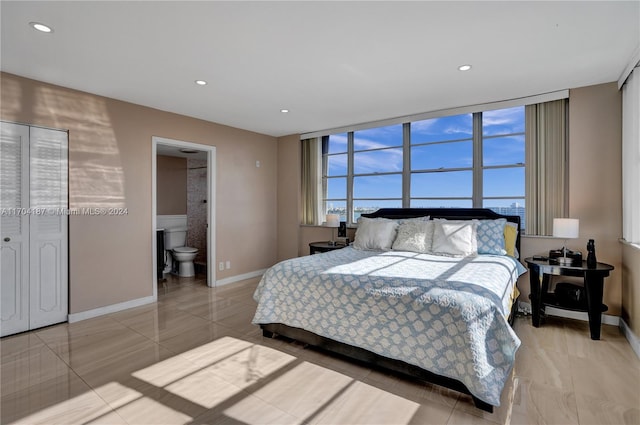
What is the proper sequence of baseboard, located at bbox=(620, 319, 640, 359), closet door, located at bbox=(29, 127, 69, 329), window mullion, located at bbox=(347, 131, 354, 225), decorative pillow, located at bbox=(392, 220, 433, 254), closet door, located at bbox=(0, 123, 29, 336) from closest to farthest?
baseboard, located at bbox=(620, 319, 640, 359), closet door, located at bbox=(0, 123, 29, 336), closet door, located at bbox=(29, 127, 69, 329), decorative pillow, located at bbox=(392, 220, 433, 254), window mullion, located at bbox=(347, 131, 354, 225)

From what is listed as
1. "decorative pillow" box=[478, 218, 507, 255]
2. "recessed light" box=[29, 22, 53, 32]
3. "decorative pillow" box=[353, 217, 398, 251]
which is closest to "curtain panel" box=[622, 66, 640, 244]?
"decorative pillow" box=[478, 218, 507, 255]

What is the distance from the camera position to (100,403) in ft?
6.63

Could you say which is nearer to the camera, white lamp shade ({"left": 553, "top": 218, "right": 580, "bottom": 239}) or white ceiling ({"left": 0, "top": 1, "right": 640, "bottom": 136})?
white ceiling ({"left": 0, "top": 1, "right": 640, "bottom": 136})

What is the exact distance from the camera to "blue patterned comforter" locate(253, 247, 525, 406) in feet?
6.40

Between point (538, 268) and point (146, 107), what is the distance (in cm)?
476

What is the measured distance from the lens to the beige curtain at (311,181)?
18.1 feet

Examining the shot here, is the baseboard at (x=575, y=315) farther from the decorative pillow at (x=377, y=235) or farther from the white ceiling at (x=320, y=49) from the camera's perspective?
the white ceiling at (x=320, y=49)

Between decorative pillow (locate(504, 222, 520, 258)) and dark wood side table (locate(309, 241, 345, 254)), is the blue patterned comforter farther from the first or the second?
dark wood side table (locate(309, 241, 345, 254))

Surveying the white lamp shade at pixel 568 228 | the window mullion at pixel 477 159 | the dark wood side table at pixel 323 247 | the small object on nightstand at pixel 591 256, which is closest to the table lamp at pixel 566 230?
the white lamp shade at pixel 568 228

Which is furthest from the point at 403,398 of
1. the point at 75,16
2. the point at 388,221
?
the point at 75,16

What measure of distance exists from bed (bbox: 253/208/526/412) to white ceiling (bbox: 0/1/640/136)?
5.28 ft

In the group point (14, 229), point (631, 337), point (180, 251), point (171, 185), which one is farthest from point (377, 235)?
point (171, 185)

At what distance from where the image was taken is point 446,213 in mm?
4168

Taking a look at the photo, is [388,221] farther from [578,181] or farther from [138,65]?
[138,65]
